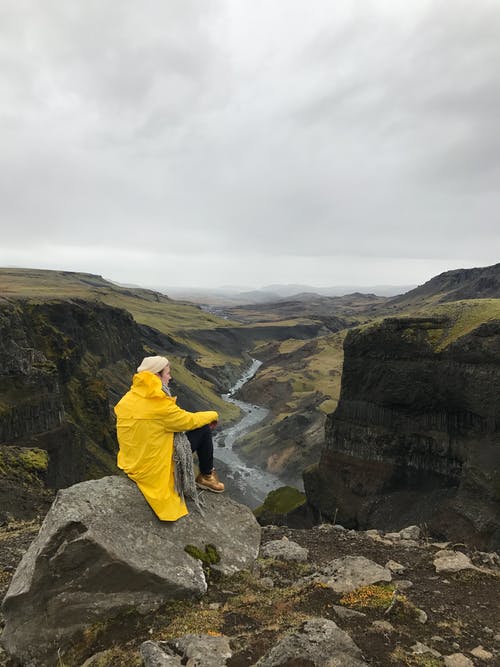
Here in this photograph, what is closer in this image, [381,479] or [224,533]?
[224,533]

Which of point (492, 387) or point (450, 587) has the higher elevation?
point (492, 387)

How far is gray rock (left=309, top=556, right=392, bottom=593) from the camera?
8.61m

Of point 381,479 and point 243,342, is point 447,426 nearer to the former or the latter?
point 381,479

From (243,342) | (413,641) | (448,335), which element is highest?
(448,335)

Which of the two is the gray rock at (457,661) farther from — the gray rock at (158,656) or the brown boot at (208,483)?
the brown boot at (208,483)

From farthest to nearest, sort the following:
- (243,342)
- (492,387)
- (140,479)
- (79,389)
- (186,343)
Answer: (243,342), (186,343), (79,389), (492,387), (140,479)

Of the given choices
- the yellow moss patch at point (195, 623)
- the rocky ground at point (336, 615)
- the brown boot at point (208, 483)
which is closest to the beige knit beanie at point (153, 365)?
the brown boot at point (208, 483)

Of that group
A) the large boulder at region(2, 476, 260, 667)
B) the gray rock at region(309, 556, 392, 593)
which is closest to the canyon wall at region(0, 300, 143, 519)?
the large boulder at region(2, 476, 260, 667)

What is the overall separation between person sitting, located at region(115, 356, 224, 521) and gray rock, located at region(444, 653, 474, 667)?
493 cm

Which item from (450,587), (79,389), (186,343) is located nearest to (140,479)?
(450,587)

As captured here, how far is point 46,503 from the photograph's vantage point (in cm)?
1872

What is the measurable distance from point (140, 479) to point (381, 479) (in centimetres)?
2482

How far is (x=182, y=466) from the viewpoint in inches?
357

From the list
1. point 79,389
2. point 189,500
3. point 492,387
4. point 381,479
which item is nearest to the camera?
point 189,500
